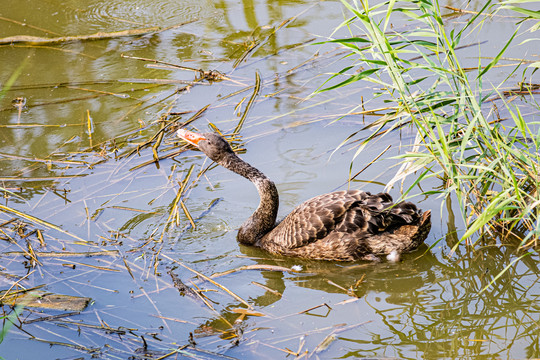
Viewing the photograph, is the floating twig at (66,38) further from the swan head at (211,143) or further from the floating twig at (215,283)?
the floating twig at (215,283)

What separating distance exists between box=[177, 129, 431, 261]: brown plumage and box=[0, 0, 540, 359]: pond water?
110 millimetres

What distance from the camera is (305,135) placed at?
6270 millimetres

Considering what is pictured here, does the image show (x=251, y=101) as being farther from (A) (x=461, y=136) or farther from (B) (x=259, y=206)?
(A) (x=461, y=136)

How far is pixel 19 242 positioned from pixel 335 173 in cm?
260

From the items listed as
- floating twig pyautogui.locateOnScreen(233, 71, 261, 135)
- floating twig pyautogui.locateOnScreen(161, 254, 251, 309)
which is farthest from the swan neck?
floating twig pyautogui.locateOnScreen(233, 71, 261, 135)

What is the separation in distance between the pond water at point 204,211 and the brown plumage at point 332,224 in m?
0.11

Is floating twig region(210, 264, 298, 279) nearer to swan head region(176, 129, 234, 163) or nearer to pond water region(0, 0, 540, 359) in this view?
pond water region(0, 0, 540, 359)

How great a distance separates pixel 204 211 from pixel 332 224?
3.75 feet

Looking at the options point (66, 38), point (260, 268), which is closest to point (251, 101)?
point (260, 268)

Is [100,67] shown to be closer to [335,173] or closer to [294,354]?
[335,173]

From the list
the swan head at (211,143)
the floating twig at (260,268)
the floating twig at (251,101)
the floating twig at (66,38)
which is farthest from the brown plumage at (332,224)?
the floating twig at (66,38)

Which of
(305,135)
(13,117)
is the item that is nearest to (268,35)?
(305,135)

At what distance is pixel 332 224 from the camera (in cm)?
488

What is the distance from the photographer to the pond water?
12.9ft
